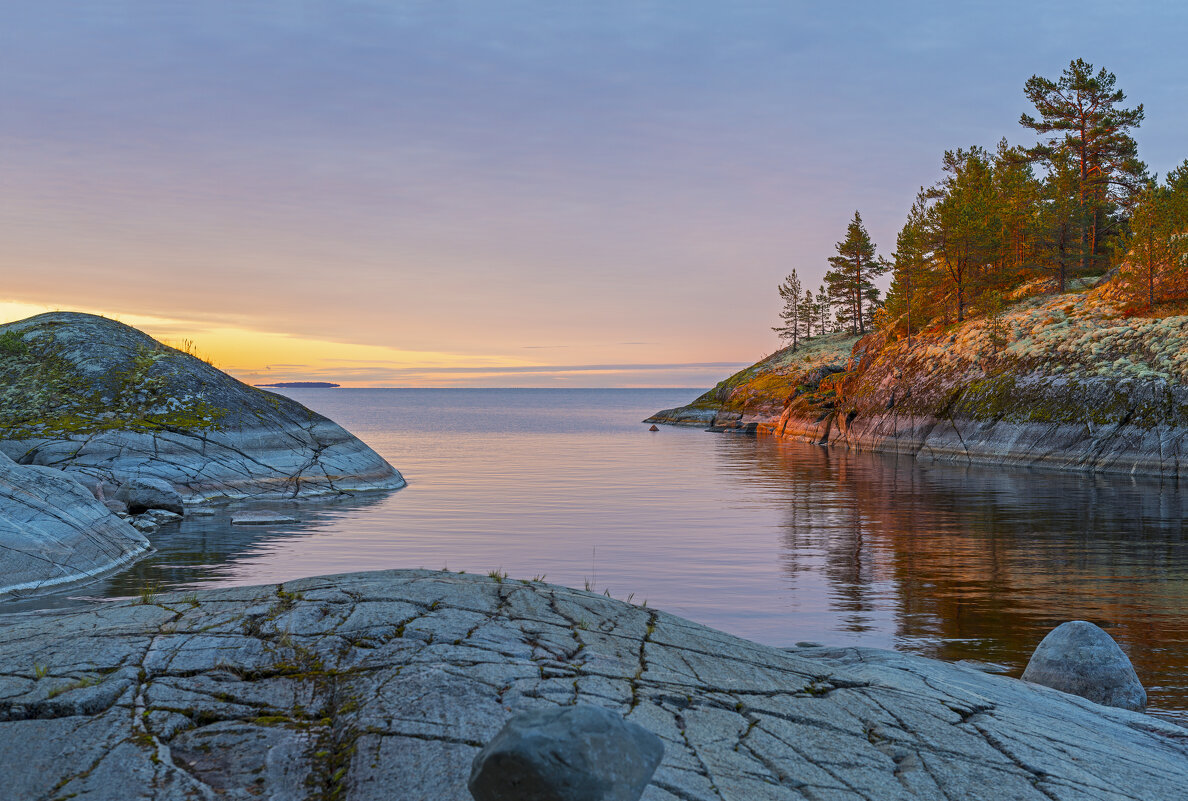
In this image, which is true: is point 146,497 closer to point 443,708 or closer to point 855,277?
point 443,708

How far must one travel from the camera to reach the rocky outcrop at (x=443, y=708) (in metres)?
5.66

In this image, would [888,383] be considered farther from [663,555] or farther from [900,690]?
[900,690]

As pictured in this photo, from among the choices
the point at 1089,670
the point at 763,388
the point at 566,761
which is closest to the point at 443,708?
the point at 566,761

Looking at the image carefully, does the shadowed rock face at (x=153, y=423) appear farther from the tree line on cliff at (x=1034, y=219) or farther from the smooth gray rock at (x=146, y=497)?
the tree line on cliff at (x=1034, y=219)

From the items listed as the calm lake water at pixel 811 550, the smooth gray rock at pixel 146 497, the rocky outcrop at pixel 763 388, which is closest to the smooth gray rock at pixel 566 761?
the calm lake water at pixel 811 550

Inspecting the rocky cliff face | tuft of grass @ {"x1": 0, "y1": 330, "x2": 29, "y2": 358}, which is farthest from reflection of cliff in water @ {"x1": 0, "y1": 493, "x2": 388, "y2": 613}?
the rocky cliff face

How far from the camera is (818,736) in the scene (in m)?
6.84

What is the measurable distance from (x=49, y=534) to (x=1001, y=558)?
2386 centimetres

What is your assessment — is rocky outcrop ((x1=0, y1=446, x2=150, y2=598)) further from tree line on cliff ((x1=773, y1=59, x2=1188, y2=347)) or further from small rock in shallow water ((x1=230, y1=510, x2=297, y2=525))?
tree line on cliff ((x1=773, y1=59, x2=1188, y2=347))

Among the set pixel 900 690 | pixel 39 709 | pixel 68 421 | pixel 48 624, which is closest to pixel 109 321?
pixel 68 421

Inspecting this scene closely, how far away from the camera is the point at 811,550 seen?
24.8 meters

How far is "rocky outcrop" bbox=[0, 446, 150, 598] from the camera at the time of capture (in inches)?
652

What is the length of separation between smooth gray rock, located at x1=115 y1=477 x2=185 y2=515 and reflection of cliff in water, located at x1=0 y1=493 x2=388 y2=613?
0.91 m

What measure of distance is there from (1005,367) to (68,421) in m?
51.4
